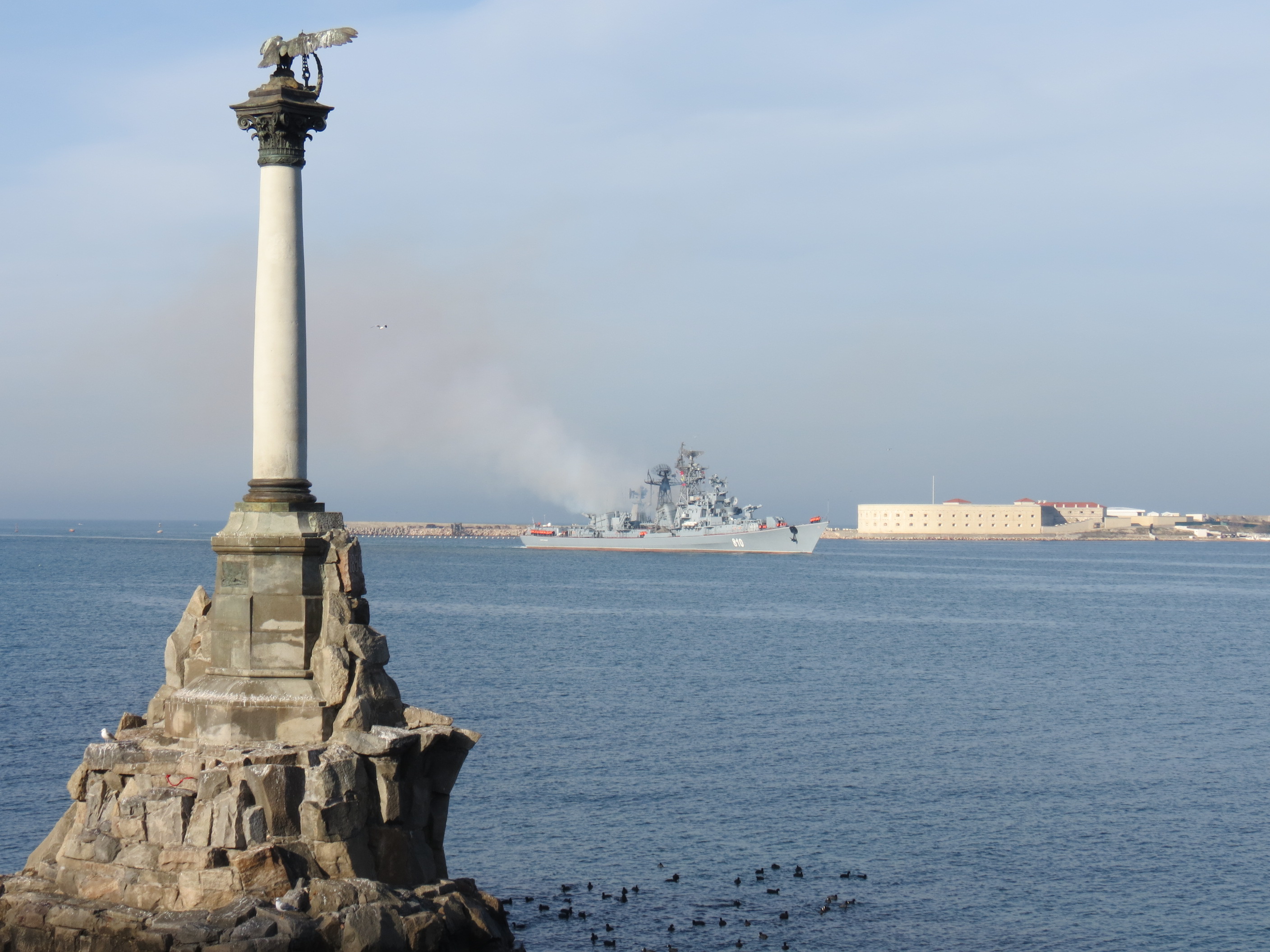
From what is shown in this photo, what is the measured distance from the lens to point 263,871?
1059 cm

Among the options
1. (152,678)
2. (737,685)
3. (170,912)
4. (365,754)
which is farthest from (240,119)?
(737,685)

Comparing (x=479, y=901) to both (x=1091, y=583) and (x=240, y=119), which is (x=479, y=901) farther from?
(x=1091, y=583)

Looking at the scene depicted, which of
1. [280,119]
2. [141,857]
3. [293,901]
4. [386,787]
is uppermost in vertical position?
[280,119]

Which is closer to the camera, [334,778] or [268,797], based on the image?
[268,797]

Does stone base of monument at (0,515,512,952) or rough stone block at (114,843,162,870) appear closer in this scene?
stone base of monument at (0,515,512,952)

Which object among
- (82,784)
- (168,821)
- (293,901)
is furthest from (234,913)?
(82,784)

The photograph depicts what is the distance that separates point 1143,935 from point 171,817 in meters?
13.5

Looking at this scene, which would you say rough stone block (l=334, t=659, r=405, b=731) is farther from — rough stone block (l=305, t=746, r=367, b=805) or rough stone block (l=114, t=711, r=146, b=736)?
rough stone block (l=114, t=711, r=146, b=736)

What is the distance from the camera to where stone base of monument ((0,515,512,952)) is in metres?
10.5

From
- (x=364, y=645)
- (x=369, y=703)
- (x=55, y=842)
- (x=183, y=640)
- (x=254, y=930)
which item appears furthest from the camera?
(x=183, y=640)

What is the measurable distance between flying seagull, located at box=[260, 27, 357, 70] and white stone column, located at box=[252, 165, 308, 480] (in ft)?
4.12

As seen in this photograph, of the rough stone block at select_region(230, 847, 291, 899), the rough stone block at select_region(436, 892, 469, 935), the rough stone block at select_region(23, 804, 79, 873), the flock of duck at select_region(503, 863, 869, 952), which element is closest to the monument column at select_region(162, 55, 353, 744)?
the rough stone block at select_region(23, 804, 79, 873)

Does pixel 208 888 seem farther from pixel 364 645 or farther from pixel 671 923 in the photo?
pixel 671 923

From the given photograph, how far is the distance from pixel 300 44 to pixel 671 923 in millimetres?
12166
